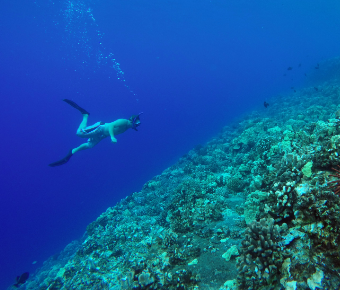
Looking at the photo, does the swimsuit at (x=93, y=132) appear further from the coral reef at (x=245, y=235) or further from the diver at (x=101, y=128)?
the coral reef at (x=245, y=235)

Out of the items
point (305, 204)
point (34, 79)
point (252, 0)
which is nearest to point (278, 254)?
point (305, 204)

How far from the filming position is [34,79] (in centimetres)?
12731

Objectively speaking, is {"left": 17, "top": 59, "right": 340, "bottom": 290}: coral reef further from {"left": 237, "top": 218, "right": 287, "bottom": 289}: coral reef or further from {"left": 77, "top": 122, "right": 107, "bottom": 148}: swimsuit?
{"left": 77, "top": 122, "right": 107, "bottom": 148}: swimsuit

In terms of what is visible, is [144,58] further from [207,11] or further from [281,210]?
[281,210]

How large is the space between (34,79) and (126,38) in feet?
236

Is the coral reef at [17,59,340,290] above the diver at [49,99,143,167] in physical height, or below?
below

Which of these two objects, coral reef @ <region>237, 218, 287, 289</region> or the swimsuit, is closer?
coral reef @ <region>237, 218, 287, 289</region>

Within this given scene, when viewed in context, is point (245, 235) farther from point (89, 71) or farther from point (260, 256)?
point (89, 71)

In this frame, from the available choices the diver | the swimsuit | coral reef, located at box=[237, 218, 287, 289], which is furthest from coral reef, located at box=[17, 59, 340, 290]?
the swimsuit

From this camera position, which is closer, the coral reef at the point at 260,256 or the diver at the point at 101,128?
the coral reef at the point at 260,256

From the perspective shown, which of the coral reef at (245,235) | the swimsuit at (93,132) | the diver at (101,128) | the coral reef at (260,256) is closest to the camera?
the coral reef at (245,235)

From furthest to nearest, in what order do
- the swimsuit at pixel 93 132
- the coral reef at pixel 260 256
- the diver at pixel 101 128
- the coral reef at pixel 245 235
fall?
the swimsuit at pixel 93 132 < the diver at pixel 101 128 < the coral reef at pixel 260 256 < the coral reef at pixel 245 235

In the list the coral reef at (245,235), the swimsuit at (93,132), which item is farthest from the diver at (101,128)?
the coral reef at (245,235)

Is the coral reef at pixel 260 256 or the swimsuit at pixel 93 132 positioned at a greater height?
the swimsuit at pixel 93 132
